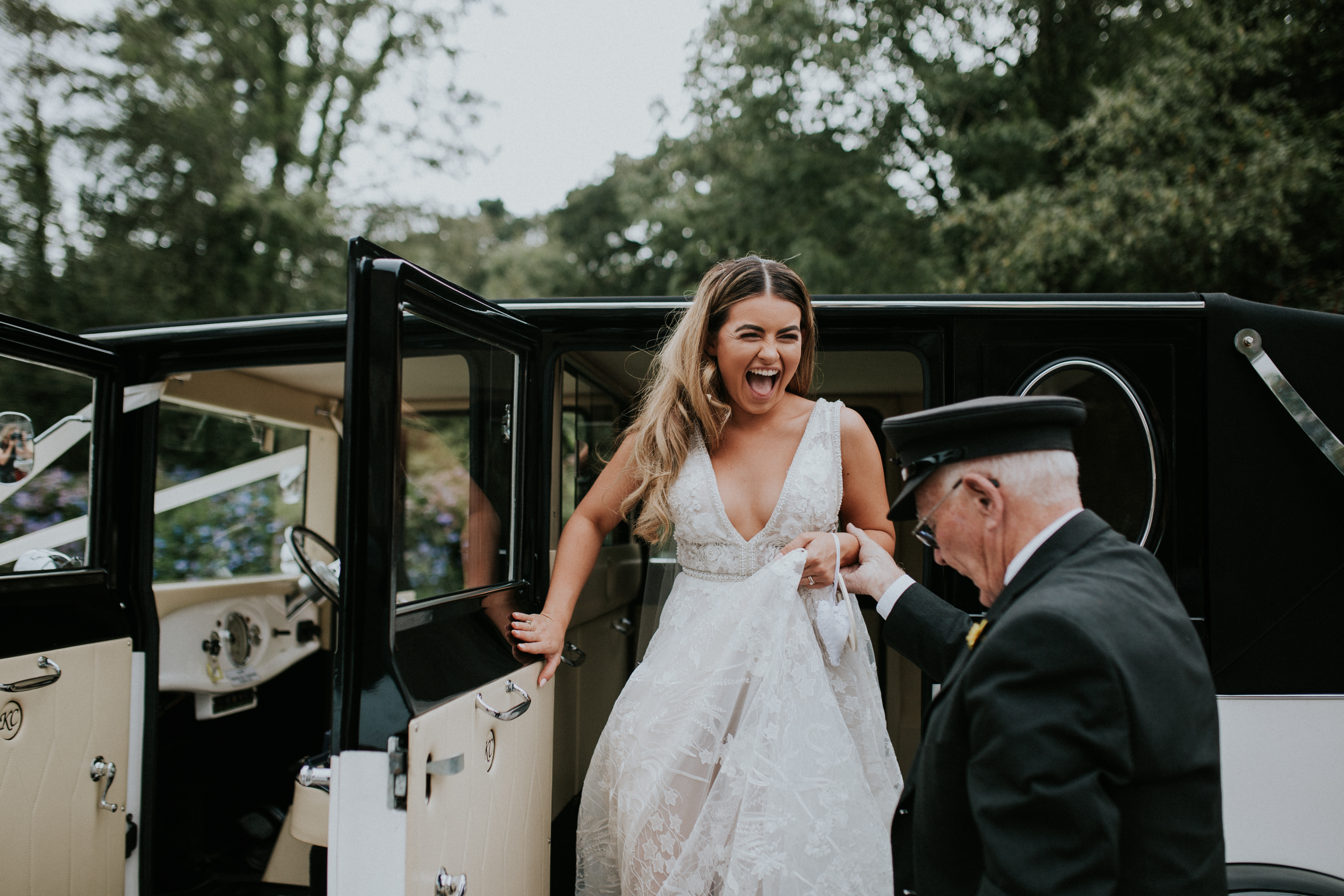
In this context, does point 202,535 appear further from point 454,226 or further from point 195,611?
point 454,226

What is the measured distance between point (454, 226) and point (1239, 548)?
15.2 m

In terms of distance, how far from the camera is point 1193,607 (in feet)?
7.65

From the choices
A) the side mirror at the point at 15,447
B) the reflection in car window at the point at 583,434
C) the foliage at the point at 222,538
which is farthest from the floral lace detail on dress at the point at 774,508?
the foliage at the point at 222,538

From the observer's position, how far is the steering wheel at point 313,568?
2992 mm

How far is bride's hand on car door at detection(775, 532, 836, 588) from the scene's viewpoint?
214 centimetres

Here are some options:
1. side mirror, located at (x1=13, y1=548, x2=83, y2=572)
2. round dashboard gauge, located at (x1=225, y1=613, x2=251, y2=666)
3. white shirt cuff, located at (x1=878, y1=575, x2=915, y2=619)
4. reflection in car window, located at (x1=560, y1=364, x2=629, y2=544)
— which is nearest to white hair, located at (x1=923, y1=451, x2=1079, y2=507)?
white shirt cuff, located at (x1=878, y1=575, x2=915, y2=619)

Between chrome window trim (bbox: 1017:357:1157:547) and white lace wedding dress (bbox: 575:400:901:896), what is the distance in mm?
576

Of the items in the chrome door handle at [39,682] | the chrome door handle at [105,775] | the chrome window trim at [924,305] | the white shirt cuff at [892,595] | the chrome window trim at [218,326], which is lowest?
the chrome door handle at [105,775]

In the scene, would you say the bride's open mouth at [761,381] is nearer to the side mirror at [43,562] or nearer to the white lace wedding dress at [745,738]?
the white lace wedding dress at [745,738]

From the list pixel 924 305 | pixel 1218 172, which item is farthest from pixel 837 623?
pixel 1218 172

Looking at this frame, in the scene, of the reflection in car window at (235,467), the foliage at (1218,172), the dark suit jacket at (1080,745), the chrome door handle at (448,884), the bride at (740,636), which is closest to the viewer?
the dark suit jacket at (1080,745)

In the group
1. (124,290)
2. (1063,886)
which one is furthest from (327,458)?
(124,290)

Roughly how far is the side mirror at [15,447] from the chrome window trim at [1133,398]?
2.81 m

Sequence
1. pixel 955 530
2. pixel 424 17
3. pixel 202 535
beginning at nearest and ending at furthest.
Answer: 1. pixel 955 530
2. pixel 202 535
3. pixel 424 17
